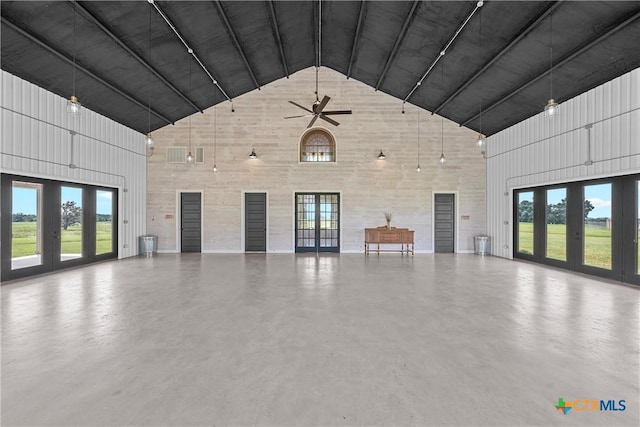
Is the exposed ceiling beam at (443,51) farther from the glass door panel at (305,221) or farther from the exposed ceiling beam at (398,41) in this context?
the glass door panel at (305,221)

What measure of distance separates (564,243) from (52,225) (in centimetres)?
1218

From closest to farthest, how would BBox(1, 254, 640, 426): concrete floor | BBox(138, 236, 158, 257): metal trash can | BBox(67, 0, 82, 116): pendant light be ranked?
1. BBox(1, 254, 640, 426): concrete floor
2. BBox(67, 0, 82, 116): pendant light
3. BBox(138, 236, 158, 257): metal trash can

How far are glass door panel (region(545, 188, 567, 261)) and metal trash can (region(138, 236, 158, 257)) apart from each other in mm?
11545

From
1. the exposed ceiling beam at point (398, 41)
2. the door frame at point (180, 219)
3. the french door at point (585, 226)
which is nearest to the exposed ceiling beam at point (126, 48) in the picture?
the door frame at point (180, 219)

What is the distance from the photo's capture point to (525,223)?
821 centimetres

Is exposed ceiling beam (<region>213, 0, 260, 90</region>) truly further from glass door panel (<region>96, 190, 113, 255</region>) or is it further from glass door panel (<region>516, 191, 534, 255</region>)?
glass door panel (<region>516, 191, 534, 255</region>)

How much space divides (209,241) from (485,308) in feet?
27.7

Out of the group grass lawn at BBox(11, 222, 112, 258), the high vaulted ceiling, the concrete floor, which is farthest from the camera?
grass lawn at BBox(11, 222, 112, 258)

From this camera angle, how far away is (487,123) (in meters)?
9.00

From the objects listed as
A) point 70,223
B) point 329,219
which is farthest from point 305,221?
point 70,223

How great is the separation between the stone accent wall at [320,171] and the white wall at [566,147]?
784 millimetres

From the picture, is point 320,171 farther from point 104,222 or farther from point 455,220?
point 104,222

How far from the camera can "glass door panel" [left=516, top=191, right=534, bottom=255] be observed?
799cm

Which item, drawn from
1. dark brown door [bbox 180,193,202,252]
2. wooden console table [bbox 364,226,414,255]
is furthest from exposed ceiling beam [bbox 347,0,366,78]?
dark brown door [bbox 180,193,202,252]
